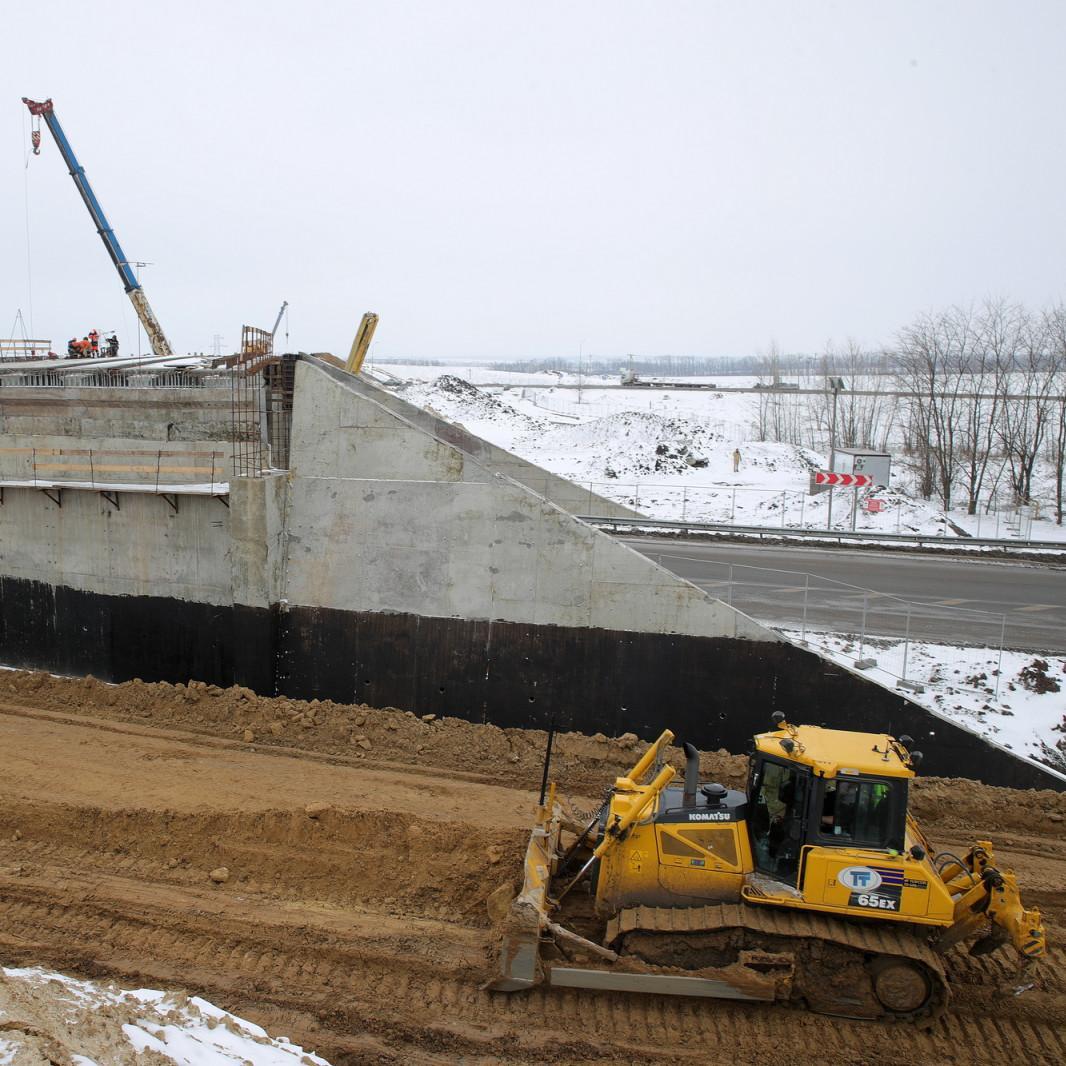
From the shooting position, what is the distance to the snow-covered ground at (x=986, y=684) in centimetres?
1335

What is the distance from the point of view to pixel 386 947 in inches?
319

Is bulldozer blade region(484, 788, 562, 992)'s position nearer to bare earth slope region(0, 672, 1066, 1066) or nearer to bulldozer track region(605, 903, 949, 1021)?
bare earth slope region(0, 672, 1066, 1066)

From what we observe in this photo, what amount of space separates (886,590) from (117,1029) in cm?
1766

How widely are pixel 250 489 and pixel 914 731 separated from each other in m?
10.5

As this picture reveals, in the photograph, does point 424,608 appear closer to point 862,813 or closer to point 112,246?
point 862,813

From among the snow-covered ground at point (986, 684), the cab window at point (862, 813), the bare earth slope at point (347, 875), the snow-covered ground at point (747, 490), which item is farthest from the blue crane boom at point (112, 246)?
the cab window at point (862, 813)

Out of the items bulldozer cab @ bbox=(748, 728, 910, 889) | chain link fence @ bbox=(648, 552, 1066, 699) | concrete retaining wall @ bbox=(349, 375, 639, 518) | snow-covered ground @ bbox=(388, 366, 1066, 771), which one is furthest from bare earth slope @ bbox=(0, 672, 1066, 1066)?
concrete retaining wall @ bbox=(349, 375, 639, 518)

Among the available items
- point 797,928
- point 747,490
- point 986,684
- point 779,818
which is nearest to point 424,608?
point 779,818

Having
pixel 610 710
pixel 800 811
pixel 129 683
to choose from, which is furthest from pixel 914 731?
pixel 129 683

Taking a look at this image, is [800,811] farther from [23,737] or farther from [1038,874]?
[23,737]

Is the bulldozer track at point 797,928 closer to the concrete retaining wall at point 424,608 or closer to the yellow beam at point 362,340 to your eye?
the concrete retaining wall at point 424,608

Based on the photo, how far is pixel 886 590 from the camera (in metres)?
19.6

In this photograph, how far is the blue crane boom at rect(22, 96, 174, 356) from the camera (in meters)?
29.1

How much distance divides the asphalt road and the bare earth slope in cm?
553
